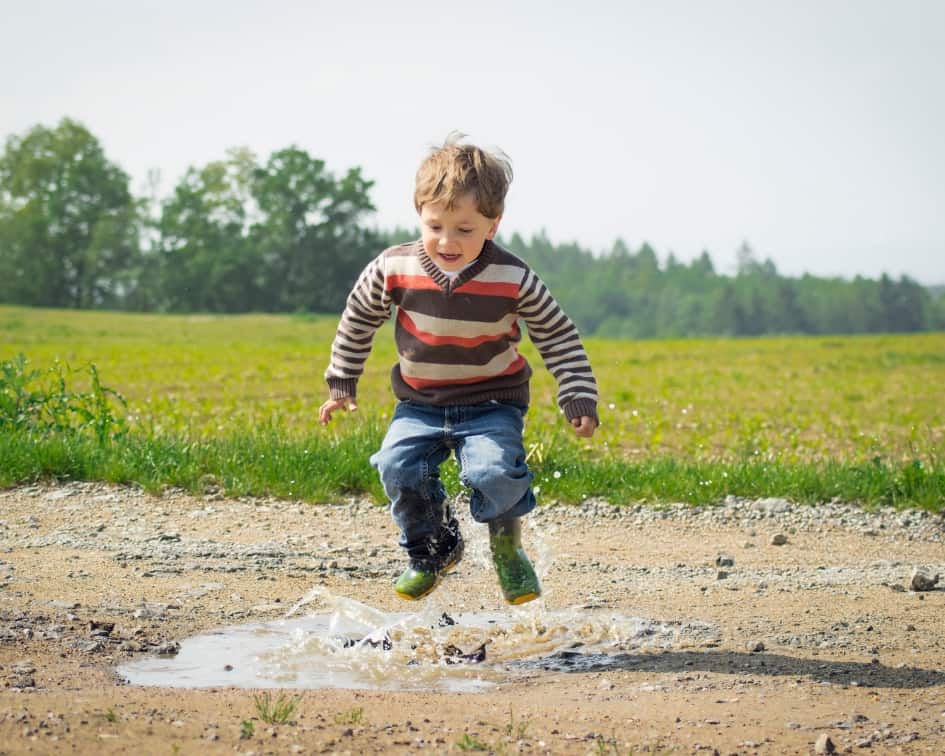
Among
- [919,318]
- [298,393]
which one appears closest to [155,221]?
[919,318]

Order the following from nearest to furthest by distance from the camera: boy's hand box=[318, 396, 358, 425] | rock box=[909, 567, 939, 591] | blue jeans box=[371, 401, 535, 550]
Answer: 1. blue jeans box=[371, 401, 535, 550]
2. boy's hand box=[318, 396, 358, 425]
3. rock box=[909, 567, 939, 591]

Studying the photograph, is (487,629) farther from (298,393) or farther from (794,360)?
(794,360)

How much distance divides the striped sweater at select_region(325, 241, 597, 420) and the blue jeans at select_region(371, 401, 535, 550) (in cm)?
7

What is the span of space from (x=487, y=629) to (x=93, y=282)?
52.6m

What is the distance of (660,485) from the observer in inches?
292

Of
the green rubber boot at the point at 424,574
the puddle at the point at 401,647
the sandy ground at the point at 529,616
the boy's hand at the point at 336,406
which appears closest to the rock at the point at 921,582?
the sandy ground at the point at 529,616

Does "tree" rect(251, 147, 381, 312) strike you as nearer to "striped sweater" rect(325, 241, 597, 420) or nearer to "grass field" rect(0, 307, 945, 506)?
"grass field" rect(0, 307, 945, 506)

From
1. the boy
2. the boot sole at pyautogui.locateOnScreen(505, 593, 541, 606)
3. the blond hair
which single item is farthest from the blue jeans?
the blond hair

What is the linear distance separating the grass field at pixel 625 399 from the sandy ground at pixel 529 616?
0.72m

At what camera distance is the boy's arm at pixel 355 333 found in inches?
185

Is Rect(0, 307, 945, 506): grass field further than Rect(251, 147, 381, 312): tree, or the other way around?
Rect(251, 147, 381, 312): tree

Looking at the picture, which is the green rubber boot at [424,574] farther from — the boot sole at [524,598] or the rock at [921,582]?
the rock at [921,582]

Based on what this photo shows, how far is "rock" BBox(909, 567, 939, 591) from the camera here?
5.44 meters

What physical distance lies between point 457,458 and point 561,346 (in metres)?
0.56
